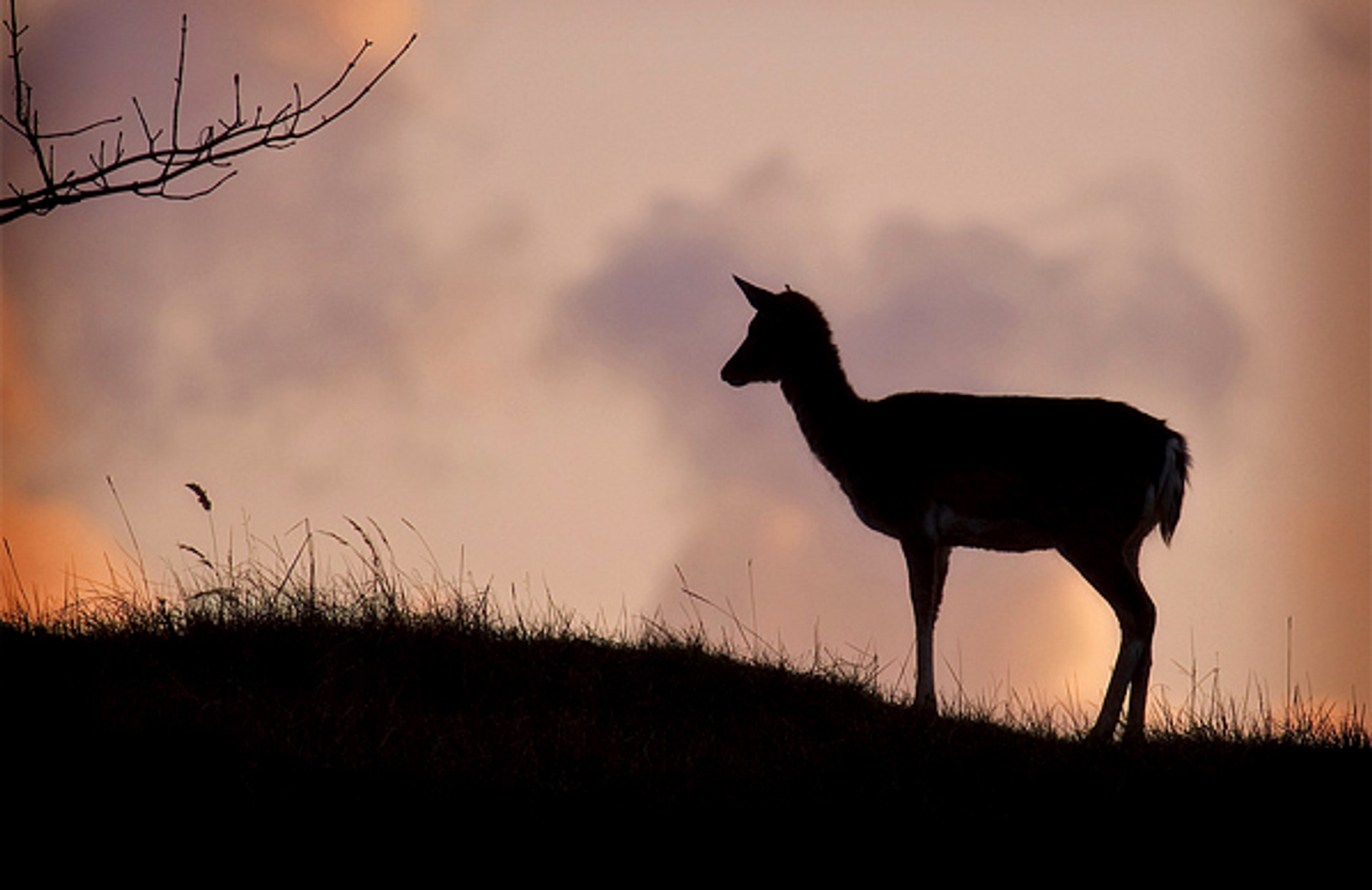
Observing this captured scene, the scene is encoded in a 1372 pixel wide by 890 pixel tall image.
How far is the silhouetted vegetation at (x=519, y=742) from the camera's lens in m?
7.54

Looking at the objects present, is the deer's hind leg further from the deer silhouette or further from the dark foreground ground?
the dark foreground ground

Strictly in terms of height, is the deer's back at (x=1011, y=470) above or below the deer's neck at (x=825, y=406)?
below

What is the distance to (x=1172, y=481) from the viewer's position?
37.6 feet

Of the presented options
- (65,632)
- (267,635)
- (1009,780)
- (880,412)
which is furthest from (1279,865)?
(65,632)

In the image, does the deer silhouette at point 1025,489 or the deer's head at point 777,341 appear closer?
the deer silhouette at point 1025,489

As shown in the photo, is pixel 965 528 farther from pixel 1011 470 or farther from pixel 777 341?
pixel 777 341

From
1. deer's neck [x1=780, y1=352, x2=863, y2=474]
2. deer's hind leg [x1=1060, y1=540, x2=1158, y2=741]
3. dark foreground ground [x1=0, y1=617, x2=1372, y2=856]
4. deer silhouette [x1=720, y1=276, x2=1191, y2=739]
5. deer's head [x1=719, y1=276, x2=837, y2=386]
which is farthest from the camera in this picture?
deer's head [x1=719, y1=276, x2=837, y2=386]

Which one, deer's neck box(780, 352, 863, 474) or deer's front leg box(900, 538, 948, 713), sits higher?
deer's neck box(780, 352, 863, 474)

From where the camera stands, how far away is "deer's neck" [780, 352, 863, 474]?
12.7 m

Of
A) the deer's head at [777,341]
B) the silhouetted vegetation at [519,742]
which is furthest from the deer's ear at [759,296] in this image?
the silhouetted vegetation at [519,742]

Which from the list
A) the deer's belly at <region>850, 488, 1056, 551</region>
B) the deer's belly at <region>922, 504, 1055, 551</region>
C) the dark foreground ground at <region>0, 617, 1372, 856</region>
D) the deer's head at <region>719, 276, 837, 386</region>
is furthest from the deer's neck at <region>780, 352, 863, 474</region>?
the dark foreground ground at <region>0, 617, 1372, 856</region>

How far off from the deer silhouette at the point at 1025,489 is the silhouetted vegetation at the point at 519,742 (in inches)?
48.0

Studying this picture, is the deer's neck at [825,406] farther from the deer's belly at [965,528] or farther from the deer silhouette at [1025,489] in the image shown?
the deer's belly at [965,528]

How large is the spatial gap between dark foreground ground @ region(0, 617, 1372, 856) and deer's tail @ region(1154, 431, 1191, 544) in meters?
2.28
